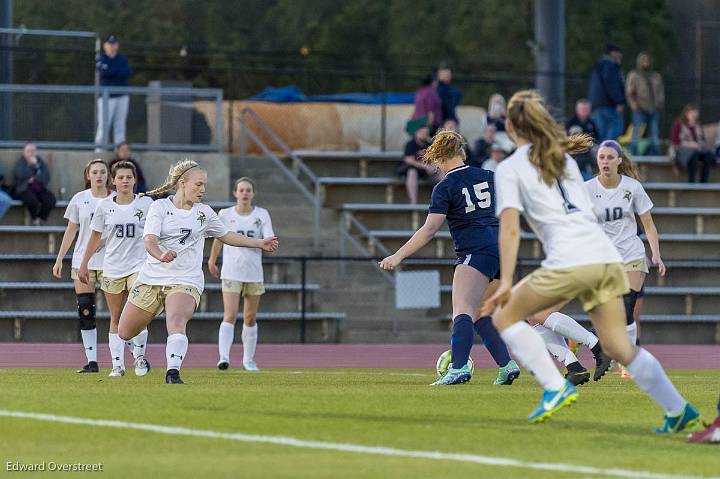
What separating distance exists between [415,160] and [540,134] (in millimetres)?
17649

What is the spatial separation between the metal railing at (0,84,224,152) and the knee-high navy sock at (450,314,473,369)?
46.1 ft

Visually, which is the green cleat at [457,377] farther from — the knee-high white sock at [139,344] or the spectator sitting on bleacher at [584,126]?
the spectator sitting on bleacher at [584,126]

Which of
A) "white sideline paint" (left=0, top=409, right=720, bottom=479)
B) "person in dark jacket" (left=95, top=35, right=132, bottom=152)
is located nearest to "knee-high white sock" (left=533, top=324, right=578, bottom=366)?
"white sideline paint" (left=0, top=409, right=720, bottom=479)

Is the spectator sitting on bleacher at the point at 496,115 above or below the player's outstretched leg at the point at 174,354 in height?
above

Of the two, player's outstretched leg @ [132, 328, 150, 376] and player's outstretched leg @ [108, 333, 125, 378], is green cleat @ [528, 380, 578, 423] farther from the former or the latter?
player's outstretched leg @ [108, 333, 125, 378]

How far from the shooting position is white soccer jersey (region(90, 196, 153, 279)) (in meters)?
15.6

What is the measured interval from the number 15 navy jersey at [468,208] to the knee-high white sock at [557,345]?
1.21 metres

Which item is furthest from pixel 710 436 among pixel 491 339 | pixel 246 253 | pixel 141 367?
pixel 246 253

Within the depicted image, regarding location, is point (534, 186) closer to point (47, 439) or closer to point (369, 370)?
point (47, 439)

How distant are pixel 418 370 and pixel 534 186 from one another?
9.02 m

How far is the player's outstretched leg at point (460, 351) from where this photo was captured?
13352mm

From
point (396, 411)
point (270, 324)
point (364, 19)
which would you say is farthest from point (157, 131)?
point (364, 19)

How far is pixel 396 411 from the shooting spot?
35.4 feet

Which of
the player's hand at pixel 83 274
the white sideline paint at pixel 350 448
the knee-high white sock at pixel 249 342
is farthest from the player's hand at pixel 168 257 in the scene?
the knee-high white sock at pixel 249 342
